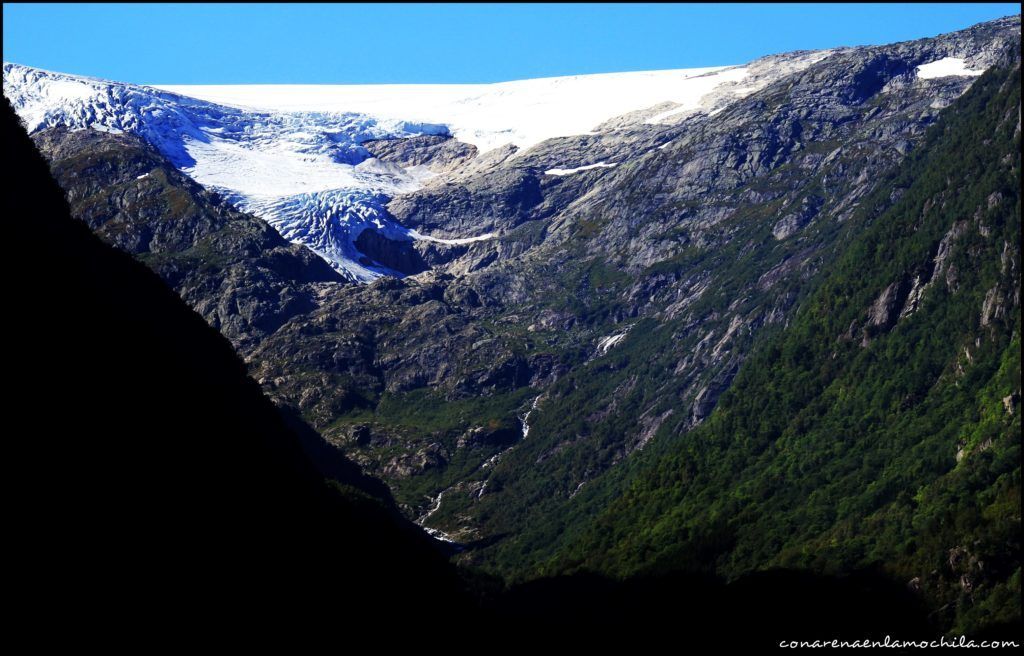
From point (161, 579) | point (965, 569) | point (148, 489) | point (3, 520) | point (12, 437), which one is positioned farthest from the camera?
point (965, 569)

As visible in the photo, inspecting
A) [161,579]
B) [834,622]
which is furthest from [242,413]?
[834,622]

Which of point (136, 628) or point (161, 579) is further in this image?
point (161, 579)

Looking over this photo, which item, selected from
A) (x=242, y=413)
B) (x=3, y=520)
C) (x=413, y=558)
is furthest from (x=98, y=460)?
(x=413, y=558)

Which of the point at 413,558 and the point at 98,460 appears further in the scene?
the point at 413,558

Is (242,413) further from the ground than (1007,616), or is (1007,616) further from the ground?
(242,413)

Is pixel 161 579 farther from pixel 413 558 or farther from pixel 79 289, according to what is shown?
pixel 413 558

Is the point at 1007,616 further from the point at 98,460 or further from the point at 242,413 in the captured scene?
the point at 98,460

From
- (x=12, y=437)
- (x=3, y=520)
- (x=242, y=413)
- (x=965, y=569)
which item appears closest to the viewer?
(x=3, y=520)

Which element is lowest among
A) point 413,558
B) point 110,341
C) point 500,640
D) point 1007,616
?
point 1007,616

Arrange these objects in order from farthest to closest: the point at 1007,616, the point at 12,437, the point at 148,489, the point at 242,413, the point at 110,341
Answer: the point at 1007,616, the point at 242,413, the point at 110,341, the point at 148,489, the point at 12,437
